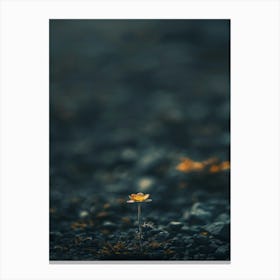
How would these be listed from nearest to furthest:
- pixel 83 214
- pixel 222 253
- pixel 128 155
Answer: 1. pixel 222 253
2. pixel 83 214
3. pixel 128 155

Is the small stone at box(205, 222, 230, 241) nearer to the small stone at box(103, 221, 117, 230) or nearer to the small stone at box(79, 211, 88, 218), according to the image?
the small stone at box(103, 221, 117, 230)

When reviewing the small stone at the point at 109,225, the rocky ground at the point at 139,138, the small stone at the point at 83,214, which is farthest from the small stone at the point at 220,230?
the small stone at the point at 83,214

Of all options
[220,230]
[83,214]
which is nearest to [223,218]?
[220,230]

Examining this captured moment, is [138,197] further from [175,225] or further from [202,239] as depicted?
[202,239]

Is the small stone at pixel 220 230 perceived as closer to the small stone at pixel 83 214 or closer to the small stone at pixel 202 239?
the small stone at pixel 202 239

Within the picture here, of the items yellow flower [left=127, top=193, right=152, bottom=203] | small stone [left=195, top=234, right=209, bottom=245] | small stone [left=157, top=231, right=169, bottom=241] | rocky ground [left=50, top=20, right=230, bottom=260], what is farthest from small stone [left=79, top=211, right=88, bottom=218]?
small stone [left=195, top=234, right=209, bottom=245]

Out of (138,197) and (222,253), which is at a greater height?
(138,197)
